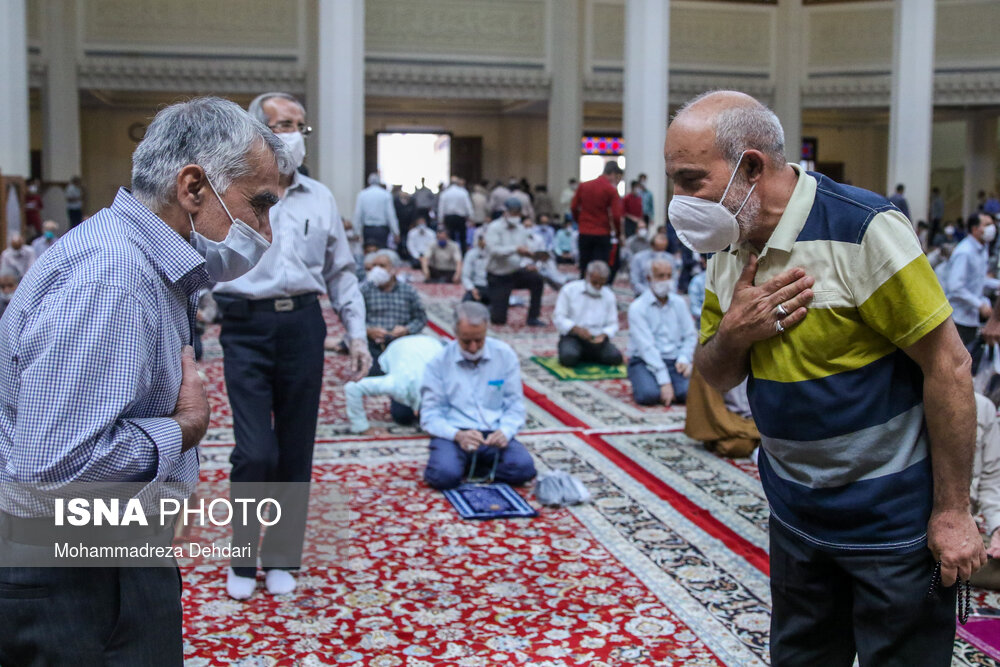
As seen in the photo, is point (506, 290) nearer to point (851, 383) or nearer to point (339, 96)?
point (339, 96)

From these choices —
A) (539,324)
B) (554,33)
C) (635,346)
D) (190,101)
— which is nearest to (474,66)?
(554,33)

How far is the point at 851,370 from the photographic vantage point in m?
1.69

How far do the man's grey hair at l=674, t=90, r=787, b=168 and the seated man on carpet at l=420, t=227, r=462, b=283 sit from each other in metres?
11.9

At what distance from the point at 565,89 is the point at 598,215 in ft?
27.7

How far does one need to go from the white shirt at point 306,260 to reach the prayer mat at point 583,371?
4.11 metres

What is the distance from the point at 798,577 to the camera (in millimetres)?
1831

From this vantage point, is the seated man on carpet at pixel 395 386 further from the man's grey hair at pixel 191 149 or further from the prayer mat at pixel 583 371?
the man's grey hair at pixel 191 149

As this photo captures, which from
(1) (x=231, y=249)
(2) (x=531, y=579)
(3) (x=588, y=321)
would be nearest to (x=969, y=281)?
(3) (x=588, y=321)

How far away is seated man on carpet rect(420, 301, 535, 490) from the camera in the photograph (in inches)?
187

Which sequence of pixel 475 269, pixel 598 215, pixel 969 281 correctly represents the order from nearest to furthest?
pixel 969 281 < pixel 475 269 < pixel 598 215

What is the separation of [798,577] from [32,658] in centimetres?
124

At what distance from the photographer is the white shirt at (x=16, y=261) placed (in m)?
8.38

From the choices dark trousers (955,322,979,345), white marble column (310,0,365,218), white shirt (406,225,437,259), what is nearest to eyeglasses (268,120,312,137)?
dark trousers (955,322,979,345)

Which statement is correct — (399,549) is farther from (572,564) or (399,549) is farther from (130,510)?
(130,510)
